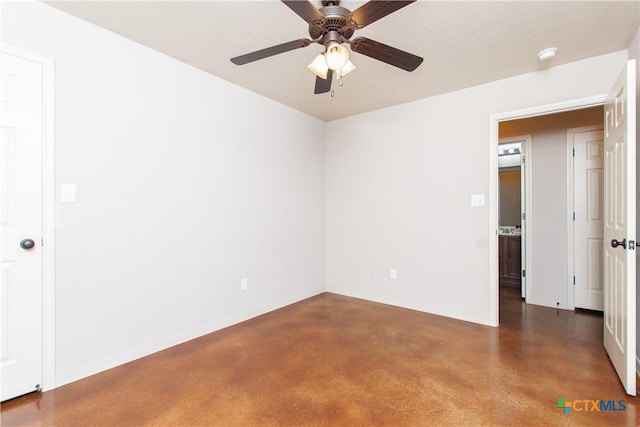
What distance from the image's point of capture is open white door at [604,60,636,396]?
6.06 ft

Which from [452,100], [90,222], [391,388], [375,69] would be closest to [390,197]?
[452,100]

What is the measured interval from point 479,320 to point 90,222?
11.7 feet

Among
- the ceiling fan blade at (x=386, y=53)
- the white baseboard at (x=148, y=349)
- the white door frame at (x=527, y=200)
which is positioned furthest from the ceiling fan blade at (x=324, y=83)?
the white door frame at (x=527, y=200)

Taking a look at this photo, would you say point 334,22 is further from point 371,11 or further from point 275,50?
point 275,50

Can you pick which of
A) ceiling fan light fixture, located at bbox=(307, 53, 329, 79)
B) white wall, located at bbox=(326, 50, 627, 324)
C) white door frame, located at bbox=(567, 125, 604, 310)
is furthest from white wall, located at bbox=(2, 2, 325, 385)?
white door frame, located at bbox=(567, 125, 604, 310)

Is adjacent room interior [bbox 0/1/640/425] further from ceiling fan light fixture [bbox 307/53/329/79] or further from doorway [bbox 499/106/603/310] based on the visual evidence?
ceiling fan light fixture [bbox 307/53/329/79]

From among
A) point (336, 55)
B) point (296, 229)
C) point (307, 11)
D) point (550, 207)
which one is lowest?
point (296, 229)

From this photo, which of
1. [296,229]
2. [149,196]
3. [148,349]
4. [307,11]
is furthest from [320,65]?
[148,349]

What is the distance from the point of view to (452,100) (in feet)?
10.9

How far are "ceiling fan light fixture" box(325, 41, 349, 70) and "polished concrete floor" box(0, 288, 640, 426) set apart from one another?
195 centimetres

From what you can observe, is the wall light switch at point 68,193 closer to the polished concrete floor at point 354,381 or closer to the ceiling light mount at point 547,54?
the polished concrete floor at point 354,381

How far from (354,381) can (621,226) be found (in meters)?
2.02

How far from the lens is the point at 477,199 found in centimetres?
318

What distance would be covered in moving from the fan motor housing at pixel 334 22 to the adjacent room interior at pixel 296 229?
0.45 metres
